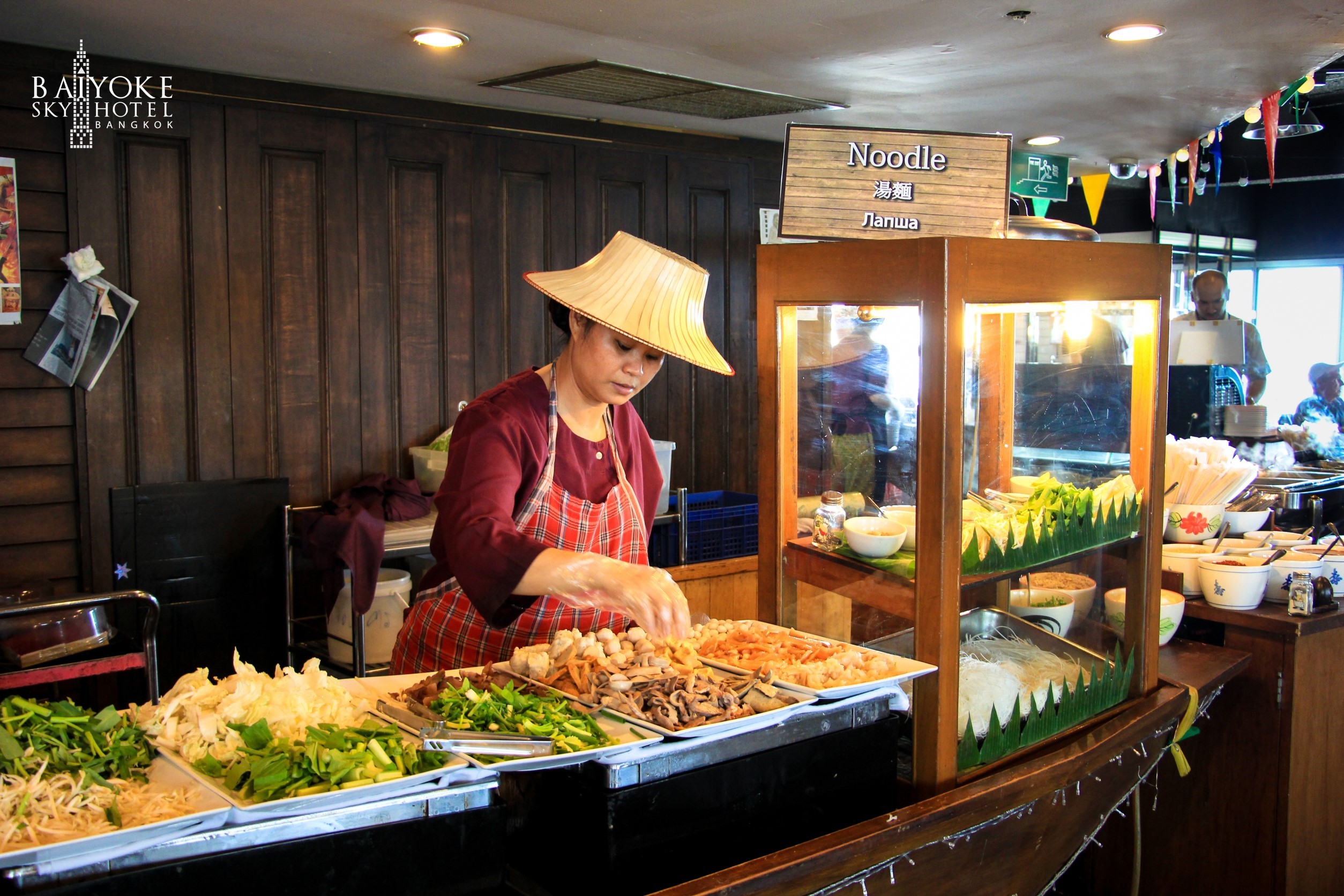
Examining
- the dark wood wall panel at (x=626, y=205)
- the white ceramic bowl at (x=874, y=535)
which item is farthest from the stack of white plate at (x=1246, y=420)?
the white ceramic bowl at (x=874, y=535)

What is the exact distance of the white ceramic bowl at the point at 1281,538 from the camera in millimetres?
3398

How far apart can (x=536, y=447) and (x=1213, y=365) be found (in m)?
6.36

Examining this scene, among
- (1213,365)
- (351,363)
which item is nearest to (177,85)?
(351,363)

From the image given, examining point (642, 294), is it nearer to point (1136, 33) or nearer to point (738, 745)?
point (738, 745)

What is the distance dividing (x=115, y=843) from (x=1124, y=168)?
766cm

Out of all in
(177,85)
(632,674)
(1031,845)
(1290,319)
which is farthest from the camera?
(1290,319)

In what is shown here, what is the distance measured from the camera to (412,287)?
489 cm

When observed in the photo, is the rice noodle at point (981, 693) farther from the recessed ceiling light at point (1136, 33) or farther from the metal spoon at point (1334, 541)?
the recessed ceiling light at point (1136, 33)

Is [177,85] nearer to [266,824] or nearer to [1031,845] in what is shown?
[266,824]

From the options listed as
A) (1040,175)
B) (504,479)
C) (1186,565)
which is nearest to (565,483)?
(504,479)

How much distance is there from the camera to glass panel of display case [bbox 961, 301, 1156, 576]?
202cm

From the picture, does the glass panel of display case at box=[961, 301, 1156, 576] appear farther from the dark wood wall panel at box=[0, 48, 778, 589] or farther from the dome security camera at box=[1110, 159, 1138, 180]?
the dome security camera at box=[1110, 159, 1138, 180]

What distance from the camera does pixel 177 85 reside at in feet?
13.8

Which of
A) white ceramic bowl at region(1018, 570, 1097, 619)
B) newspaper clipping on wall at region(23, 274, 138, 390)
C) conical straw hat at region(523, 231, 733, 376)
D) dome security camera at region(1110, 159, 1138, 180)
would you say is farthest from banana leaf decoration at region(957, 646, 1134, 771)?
dome security camera at region(1110, 159, 1138, 180)
